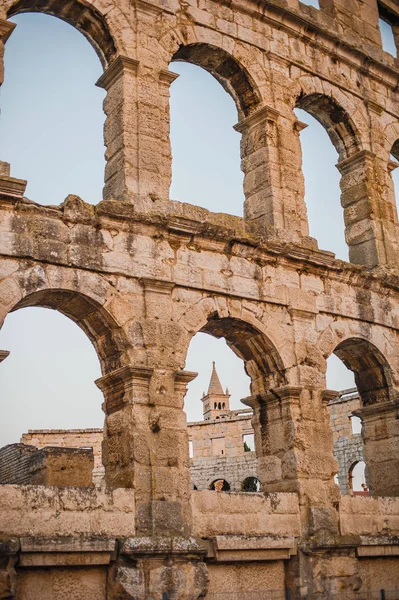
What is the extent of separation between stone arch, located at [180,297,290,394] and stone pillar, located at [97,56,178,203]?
157 centimetres

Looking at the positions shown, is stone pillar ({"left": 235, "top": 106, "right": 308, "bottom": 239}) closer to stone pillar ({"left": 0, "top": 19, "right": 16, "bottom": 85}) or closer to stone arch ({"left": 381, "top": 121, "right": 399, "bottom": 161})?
stone arch ({"left": 381, "top": 121, "right": 399, "bottom": 161})

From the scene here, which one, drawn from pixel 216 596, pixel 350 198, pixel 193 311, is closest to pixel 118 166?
pixel 193 311

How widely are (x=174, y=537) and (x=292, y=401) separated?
2.54 meters

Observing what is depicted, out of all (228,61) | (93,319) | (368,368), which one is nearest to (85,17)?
(228,61)

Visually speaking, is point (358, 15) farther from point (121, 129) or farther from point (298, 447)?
point (298, 447)

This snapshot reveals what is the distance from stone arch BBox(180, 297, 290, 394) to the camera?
963 centimetres

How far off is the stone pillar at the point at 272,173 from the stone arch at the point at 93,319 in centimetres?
290

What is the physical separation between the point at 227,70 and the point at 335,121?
2222 mm

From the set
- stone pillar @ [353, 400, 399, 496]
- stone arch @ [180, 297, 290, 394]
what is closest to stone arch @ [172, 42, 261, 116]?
stone arch @ [180, 297, 290, 394]

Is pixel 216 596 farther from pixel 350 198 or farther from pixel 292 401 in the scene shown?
pixel 350 198

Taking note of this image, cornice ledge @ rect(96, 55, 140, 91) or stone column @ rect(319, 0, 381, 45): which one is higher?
stone column @ rect(319, 0, 381, 45)

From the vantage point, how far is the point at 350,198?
495 inches

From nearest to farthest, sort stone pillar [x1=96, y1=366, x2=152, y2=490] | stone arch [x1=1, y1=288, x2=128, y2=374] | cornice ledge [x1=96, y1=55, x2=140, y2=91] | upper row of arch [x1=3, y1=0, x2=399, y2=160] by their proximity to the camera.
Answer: stone pillar [x1=96, y1=366, x2=152, y2=490] → stone arch [x1=1, y1=288, x2=128, y2=374] → cornice ledge [x1=96, y1=55, x2=140, y2=91] → upper row of arch [x1=3, y1=0, x2=399, y2=160]

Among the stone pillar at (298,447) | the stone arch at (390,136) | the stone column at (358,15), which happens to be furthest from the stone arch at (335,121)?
the stone pillar at (298,447)
